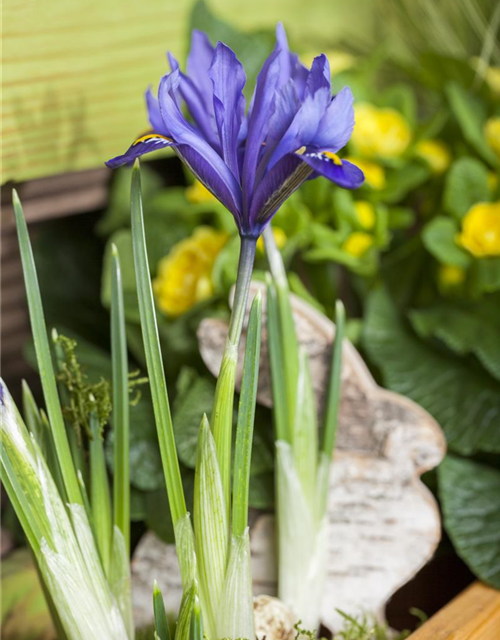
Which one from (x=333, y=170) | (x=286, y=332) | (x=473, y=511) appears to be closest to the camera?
(x=333, y=170)

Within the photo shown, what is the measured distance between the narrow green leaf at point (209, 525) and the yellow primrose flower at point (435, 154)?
533mm

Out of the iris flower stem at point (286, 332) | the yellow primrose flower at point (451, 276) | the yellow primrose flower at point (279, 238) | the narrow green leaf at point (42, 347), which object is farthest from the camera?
the yellow primrose flower at point (451, 276)

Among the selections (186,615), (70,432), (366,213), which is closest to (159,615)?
(186,615)

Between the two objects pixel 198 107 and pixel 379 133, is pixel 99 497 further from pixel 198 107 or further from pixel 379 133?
pixel 379 133

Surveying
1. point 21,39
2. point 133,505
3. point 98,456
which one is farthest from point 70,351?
point 21,39

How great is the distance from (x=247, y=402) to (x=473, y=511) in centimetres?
40

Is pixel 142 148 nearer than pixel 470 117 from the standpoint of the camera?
Yes

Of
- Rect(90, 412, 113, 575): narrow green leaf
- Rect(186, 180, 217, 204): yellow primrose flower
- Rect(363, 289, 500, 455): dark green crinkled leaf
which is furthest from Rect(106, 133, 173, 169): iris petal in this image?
Rect(363, 289, 500, 455): dark green crinkled leaf

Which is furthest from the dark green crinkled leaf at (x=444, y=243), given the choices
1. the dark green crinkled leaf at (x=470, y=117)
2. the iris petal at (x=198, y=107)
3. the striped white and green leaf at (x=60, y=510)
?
the striped white and green leaf at (x=60, y=510)

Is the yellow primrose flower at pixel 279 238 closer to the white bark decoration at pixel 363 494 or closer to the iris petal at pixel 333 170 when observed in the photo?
the white bark decoration at pixel 363 494

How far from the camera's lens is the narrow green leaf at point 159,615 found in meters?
0.51

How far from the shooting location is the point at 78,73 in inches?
28.2

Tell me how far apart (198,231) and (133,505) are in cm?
32

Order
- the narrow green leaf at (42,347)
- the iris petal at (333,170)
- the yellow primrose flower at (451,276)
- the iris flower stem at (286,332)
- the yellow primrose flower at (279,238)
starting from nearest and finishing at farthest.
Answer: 1. the iris petal at (333,170)
2. the narrow green leaf at (42,347)
3. the iris flower stem at (286,332)
4. the yellow primrose flower at (279,238)
5. the yellow primrose flower at (451,276)
